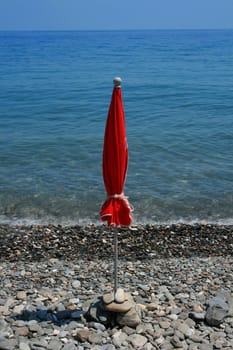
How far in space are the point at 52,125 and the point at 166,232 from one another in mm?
14832

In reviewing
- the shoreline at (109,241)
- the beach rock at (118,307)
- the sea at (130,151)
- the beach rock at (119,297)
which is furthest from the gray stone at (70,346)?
the sea at (130,151)

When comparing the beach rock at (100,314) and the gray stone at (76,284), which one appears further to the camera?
the gray stone at (76,284)

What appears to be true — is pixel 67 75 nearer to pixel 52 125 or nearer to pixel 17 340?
pixel 52 125

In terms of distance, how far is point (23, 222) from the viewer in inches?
485

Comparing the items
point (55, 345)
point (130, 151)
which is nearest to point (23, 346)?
point (55, 345)

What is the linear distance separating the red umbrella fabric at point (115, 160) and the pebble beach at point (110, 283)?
1515 mm

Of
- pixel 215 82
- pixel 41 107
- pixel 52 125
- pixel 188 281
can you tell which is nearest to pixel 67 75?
pixel 215 82

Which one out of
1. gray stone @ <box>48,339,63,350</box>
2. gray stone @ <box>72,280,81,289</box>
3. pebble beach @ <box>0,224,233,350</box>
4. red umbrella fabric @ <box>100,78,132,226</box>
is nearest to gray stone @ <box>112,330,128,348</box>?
pebble beach @ <box>0,224,233,350</box>

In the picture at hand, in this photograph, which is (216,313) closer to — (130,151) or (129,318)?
(129,318)

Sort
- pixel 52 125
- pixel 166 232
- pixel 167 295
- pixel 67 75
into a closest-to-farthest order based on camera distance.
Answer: pixel 167 295 → pixel 166 232 → pixel 52 125 → pixel 67 75

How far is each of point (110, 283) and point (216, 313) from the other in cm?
199

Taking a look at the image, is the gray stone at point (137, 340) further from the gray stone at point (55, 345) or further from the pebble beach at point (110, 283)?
the gray stone at point (55, 345)

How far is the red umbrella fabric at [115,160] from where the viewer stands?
21.2 ft

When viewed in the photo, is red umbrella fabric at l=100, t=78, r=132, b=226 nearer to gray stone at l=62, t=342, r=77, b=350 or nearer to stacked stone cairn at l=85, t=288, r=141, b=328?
stacked stone cairn at l=85, t=288, r=141, b=328
